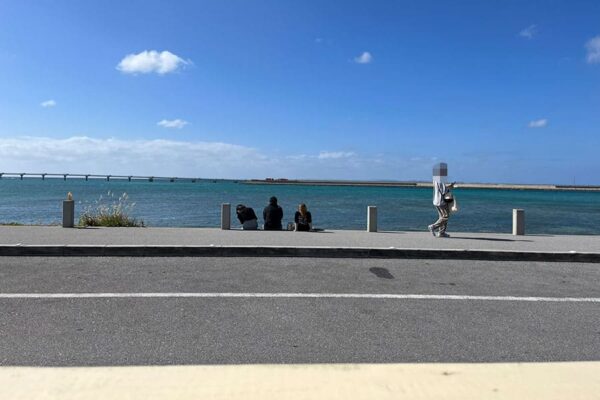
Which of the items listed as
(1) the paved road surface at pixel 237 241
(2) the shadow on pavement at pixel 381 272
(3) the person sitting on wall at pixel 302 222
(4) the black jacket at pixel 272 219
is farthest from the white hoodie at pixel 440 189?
(2) the shadow on pavement at pixel 381 272

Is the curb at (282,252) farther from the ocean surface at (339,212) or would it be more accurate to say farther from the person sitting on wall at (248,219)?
the ocean surface at (339,212)

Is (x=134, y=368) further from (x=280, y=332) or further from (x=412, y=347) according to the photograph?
(x=412, y=347)

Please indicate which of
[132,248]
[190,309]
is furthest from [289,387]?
[132,248]

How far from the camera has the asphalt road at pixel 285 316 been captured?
4.21 m

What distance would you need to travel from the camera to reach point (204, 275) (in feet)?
24.3

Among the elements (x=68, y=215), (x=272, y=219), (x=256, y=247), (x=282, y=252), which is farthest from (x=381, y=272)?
(x=68, y=215)

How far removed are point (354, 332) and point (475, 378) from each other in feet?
4.56

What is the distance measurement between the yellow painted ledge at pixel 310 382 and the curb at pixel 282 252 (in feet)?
17.5

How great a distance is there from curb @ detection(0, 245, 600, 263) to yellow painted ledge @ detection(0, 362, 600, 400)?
17.5 feet

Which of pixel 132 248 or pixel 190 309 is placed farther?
pixel 132 248

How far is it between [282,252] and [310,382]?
5.73 metres

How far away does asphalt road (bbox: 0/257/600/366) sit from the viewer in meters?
4.21

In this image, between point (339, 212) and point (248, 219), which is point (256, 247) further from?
point (339, 212)

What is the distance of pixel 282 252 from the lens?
9.27m
